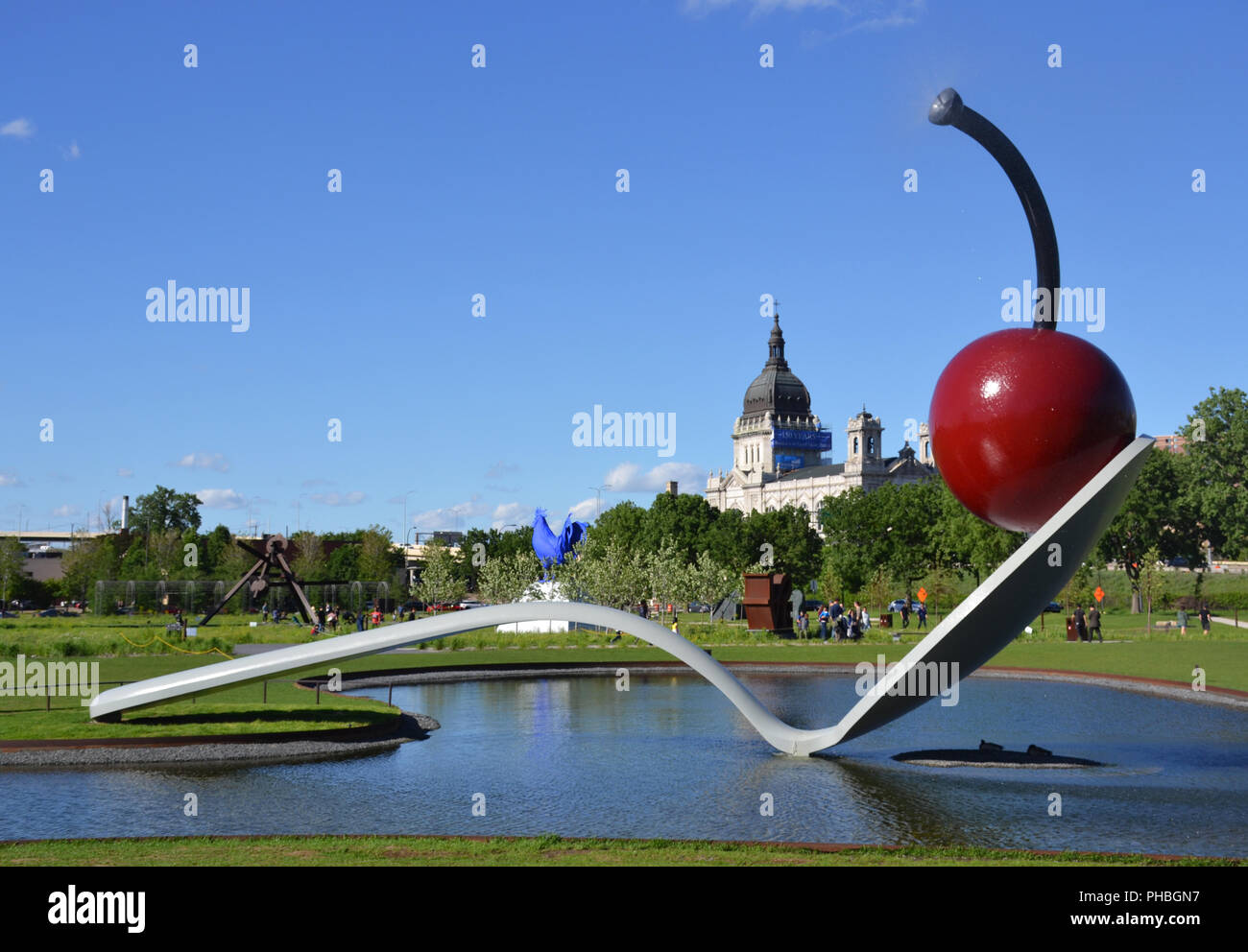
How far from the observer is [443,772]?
50.4ft

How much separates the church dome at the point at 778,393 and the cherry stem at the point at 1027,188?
584 feet

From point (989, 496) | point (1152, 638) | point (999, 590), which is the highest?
point (989, 496)

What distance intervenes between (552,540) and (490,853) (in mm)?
61446

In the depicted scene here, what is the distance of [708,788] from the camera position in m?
14.1

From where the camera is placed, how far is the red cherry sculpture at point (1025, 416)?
1282cm

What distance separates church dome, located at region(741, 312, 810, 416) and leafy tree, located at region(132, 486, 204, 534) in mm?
99115

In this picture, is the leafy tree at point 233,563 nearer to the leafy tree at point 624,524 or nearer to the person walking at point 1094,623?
the leafy tree at point 624,524

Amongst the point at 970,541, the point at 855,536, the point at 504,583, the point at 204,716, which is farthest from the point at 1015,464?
the point at 855,536

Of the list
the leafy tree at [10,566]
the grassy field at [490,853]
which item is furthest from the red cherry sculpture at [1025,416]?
the leafy tree at [10,566]

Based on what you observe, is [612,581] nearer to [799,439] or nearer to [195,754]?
[195,754]

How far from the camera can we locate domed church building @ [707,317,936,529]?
6393 inches
